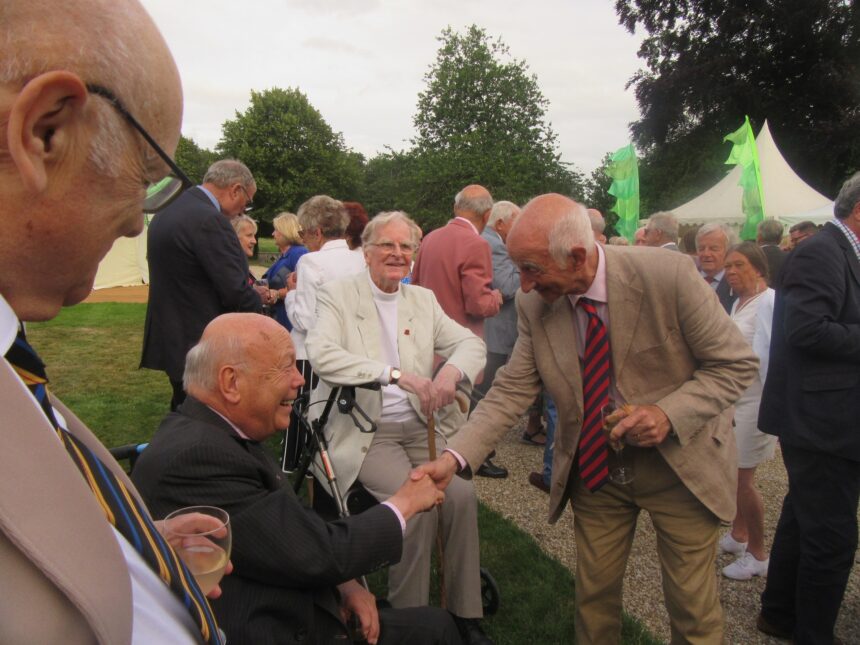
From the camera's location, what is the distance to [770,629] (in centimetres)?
340

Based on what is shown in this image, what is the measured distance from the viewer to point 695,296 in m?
2.46

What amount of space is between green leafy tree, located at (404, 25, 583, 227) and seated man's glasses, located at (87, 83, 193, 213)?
3345 centimetres

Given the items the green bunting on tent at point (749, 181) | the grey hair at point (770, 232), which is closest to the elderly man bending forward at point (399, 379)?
the grey hair at point (770, 232)

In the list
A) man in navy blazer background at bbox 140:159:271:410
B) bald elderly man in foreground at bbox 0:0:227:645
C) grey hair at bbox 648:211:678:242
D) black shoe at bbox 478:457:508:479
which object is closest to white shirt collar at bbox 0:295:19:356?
bald elderly man in foreground at bbox 0:0:227:645

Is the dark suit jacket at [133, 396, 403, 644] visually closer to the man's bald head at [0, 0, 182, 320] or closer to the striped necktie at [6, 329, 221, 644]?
the striped necktie at [6, 329, 221, 644]

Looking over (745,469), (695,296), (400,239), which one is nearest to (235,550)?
(695,296)

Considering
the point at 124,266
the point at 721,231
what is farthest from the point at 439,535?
the point at 124,266

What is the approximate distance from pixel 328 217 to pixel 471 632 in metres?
3.54

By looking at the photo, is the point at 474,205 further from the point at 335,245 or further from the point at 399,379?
the point at 399,379

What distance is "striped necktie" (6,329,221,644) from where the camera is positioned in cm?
78

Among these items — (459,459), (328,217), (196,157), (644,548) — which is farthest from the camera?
(196,157)

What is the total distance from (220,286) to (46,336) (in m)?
9.66

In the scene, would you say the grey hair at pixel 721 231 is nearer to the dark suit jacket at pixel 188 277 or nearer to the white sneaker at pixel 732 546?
the white sneaker at pixel 732 546

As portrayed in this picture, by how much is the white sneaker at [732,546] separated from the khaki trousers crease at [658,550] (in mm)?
1846
